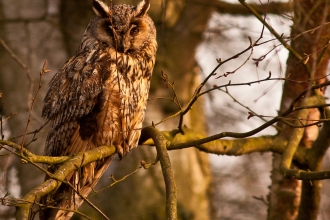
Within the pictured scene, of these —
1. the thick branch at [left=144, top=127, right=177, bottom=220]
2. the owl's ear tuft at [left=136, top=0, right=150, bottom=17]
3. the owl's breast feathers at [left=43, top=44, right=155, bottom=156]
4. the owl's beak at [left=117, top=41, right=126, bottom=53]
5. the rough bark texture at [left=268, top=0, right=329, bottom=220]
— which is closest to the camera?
the thick branch at [left=144, top=127, right=177, bottom=220]

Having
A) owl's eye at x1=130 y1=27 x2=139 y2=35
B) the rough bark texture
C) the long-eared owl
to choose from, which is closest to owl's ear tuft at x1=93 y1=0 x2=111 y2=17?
the long-eared owl

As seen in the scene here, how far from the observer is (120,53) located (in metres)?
3.75

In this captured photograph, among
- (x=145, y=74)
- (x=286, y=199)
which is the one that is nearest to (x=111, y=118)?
(x=145, y=74)

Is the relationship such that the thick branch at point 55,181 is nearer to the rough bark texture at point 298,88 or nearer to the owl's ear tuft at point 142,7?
the owl's ear tuft at point 142,7

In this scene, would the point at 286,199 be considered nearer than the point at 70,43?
Yes

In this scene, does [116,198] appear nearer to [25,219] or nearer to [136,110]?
[136,110]

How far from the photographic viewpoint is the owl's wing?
3584mm

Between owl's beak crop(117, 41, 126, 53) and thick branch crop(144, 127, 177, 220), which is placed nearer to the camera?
thick branch crop(144, 127, 177, 220)

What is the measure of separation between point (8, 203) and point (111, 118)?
140cm

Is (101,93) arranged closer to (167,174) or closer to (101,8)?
(101,8)

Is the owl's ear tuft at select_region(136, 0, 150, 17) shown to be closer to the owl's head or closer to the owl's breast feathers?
the owl's head

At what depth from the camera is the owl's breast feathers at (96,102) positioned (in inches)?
141

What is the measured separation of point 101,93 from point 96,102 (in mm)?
70

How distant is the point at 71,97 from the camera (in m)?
3.66
